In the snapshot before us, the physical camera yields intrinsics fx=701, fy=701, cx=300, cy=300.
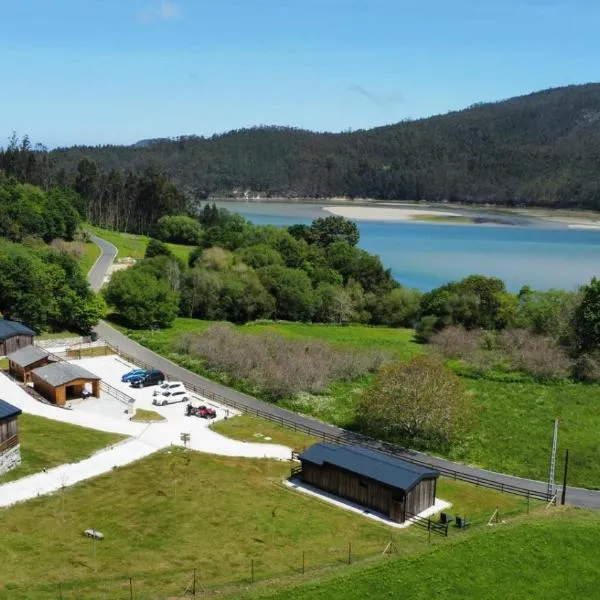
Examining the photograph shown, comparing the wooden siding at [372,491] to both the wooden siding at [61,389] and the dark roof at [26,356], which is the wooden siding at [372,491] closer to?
the wooden siding at [61,389]

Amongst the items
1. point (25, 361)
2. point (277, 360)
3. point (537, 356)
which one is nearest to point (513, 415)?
point (537, 356)

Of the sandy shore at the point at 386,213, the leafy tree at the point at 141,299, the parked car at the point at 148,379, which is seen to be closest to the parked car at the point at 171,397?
the parked car at the point at 148,379

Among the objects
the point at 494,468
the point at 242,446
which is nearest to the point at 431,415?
the point at 494,468

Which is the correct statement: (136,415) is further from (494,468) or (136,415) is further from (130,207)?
(130,207)

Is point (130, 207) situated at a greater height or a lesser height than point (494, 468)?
greater

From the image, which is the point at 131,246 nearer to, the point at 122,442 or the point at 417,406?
the point at 122,442

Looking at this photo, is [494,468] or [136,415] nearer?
[494,468]

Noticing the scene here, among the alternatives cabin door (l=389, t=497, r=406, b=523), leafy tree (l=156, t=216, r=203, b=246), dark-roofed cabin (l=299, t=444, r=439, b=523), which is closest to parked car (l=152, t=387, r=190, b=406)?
dark-roofed cabin (l=299, t=444, r=439, b=523)

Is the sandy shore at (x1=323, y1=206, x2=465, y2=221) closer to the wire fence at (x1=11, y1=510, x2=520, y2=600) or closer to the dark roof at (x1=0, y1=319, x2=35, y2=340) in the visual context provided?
the dark roof at (x1=0, y1=319, x2=35, y2=340)
